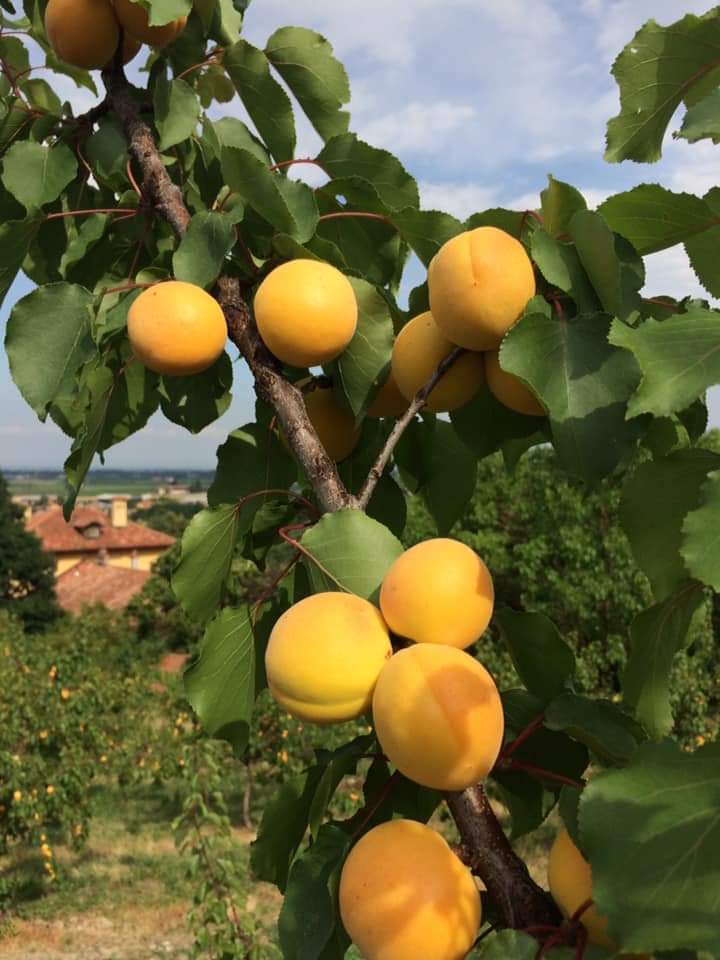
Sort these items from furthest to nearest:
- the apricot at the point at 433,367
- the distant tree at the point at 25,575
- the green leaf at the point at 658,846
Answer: the distant tree at the point at 25,575 < the apricot at the point at 433,367 < the green leaf at the point at 658,846

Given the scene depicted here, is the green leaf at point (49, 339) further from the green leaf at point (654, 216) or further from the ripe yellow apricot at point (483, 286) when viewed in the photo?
the green leaf at point (654, 216)

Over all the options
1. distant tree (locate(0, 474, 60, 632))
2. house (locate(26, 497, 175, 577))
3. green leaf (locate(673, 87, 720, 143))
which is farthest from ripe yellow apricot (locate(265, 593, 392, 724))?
house (locate(26, 497, 175, 577))

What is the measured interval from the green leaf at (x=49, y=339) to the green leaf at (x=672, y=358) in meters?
0.64

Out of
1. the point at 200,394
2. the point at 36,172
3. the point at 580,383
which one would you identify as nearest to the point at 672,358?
the point at 580,383

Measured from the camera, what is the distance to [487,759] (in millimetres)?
640

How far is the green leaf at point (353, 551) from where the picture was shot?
75 cm

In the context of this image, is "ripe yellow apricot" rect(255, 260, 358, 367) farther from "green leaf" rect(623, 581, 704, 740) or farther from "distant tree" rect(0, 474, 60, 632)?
"distant tree" rect(0, 474, 60, 632)

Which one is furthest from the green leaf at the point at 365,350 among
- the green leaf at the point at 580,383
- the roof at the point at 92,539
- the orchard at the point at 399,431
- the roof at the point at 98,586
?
the roof at the point at 92,539

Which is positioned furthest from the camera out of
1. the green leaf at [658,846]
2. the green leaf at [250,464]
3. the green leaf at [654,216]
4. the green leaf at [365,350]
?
the green leaf at [250,464]

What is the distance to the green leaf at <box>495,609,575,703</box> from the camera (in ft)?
2.49

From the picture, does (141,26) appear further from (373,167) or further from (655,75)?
(655,75)

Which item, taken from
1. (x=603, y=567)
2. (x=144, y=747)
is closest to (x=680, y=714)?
(x=603, y=567)

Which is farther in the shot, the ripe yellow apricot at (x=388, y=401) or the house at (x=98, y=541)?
the house at (x=98, y=541)

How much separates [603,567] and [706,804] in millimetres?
10504
